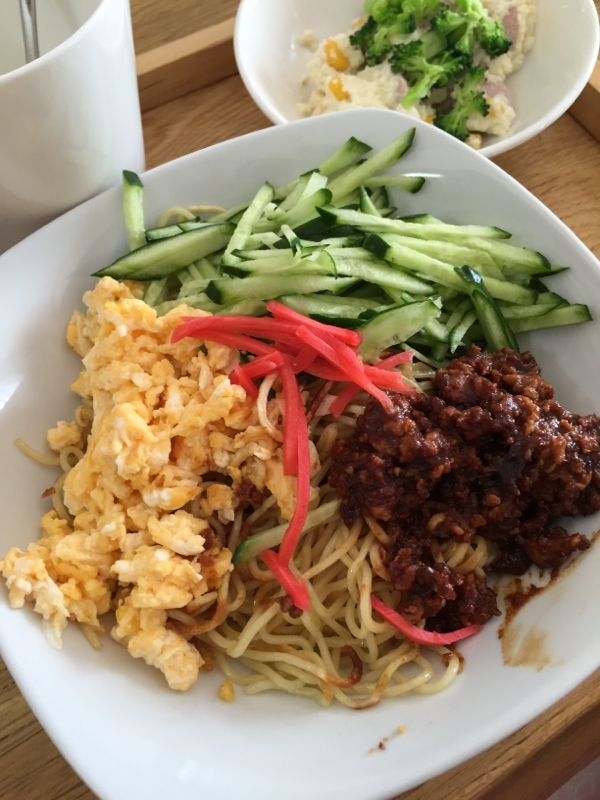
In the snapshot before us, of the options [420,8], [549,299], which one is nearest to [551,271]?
[549,299]

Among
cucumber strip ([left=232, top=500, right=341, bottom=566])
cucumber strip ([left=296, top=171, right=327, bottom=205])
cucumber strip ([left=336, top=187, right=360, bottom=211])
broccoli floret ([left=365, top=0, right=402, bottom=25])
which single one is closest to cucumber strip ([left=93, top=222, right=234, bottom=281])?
cucumber strip ([left=296, top=171, right=327, bottom=205])

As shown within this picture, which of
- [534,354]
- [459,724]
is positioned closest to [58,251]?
[534,354]

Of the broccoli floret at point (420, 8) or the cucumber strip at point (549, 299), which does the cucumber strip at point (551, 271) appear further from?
the broccoli floret at point (420, 8)

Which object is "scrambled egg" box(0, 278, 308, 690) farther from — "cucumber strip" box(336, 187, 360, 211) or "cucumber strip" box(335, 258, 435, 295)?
"cucumber strip" box(336, 187, 360, 211)

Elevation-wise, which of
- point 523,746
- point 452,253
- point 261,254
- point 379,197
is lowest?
point 523,746

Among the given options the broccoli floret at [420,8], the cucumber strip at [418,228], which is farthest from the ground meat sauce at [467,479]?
the broccoli floret at [420,8]

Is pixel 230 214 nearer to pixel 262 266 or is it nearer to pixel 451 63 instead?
pixel 262 266
